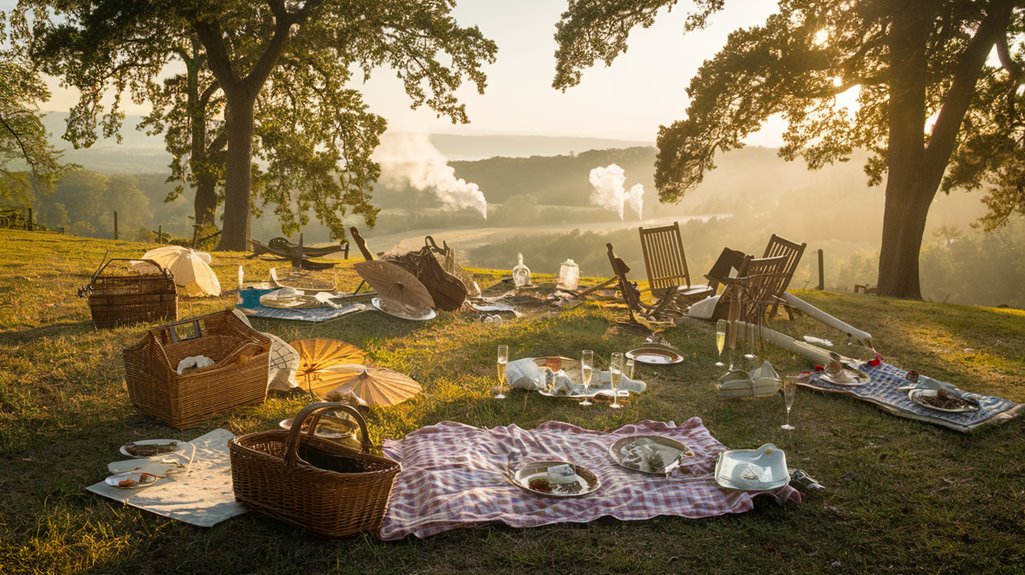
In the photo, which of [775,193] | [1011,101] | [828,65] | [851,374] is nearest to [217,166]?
[828,65]

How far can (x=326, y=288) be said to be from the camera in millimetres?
11648

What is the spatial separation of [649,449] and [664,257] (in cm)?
793

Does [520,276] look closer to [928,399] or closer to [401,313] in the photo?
[401,313]

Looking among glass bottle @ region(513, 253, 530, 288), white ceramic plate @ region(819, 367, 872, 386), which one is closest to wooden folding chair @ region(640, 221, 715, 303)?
glass bottle @ region(513, 253, 530, 288)

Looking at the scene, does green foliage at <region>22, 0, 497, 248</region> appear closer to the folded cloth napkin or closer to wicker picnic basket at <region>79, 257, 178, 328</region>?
wicker picnic basket at <region>79, 257, 178, 328</region>

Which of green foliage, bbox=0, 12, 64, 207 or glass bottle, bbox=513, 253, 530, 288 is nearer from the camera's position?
glass bottle, bbox=513, 253, 530, 288

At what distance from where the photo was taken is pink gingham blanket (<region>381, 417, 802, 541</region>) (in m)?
4.31

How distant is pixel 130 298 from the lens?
8.65 m

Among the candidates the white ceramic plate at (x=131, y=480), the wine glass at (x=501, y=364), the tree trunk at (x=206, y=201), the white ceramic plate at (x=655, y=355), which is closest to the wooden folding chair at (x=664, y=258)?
the white ceramic plate at (x=655, y=355)

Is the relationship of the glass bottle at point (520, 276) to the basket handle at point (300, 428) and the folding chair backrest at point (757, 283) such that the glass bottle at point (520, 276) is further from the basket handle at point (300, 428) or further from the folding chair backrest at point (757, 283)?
the basket handle at point (300, 428)

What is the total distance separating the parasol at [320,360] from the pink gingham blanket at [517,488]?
1199 mm

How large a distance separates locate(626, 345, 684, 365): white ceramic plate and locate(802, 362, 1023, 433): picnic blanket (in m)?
1.59

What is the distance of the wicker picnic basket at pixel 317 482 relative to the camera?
3928 mm

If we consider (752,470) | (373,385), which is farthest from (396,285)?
(752,470)
